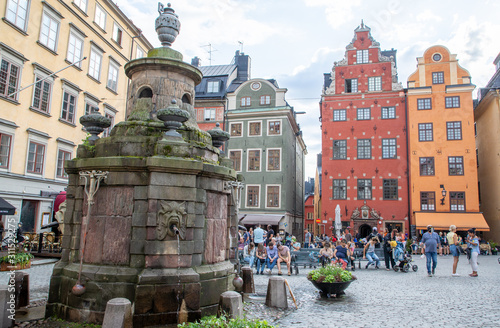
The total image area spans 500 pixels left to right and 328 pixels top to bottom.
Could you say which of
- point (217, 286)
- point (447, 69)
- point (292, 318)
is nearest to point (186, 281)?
point (217, 286)

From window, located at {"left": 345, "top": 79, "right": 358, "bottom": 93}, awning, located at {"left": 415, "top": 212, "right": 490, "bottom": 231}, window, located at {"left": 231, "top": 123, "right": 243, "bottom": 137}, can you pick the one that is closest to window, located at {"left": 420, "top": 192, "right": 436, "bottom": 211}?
awning, located at {"left": 415, "top": 212, "right": 490, "bottom": 231}

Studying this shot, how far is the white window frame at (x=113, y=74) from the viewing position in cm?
2831

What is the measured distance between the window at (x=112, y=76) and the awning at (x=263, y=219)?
1415 centimetres

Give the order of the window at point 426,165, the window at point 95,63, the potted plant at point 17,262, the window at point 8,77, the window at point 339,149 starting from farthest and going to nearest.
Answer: the window at point 339,149
the window at point 426,165
the window at point 95,63
the window at point 8,77
the potted plant at point 17,262

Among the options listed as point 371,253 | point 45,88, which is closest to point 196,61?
point 45,88

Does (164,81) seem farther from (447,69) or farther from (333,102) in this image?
(447,69)

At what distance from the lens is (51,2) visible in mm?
22109

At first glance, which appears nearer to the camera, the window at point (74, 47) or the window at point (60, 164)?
the window at point (60, 164)

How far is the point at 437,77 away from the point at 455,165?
7.13 meters

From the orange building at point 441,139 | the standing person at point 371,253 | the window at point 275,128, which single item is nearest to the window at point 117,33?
the window at point 275,128

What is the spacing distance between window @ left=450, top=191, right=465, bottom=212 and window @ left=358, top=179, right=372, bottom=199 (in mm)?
6004

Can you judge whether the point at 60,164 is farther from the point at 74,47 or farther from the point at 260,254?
the point at 260,254

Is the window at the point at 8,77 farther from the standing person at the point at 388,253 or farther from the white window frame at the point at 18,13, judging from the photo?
the standing person at the point at 388,253

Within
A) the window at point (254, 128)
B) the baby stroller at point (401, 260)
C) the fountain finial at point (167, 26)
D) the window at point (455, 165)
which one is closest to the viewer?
the fountain finial at point (167, 26)
